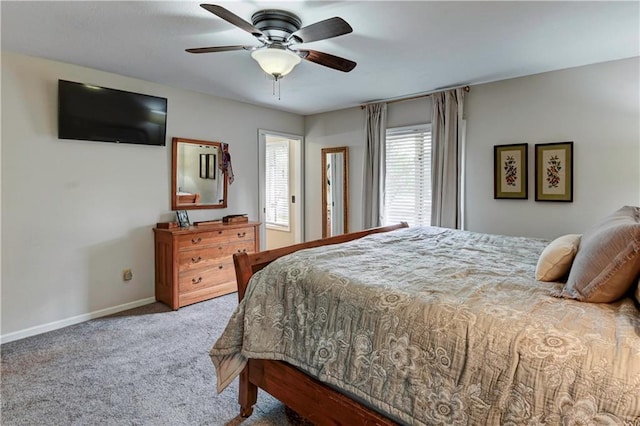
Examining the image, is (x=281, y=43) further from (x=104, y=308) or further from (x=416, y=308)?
(x=104, y=308)

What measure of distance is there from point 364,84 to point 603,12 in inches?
83.8

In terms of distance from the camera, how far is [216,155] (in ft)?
14.6

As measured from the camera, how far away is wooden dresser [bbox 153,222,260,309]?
3.65m

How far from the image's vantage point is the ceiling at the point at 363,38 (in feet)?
7.17

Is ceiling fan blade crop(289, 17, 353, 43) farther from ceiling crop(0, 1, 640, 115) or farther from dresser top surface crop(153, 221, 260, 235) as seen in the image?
dresser top surface crop(153, 221, 260, 235)

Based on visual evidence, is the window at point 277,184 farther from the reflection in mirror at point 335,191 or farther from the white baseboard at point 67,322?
the white baseboard at point 67,322

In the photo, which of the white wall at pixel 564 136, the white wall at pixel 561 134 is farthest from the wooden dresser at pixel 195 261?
the white wall at pixel 564 136

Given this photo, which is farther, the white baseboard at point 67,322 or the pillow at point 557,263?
the white baseboard at point 67,322

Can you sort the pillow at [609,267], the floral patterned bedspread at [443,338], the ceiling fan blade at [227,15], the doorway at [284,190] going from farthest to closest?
the doorway at [284,190] → the ceiling fan blade at [227,15] → the pillow at [609,267] → the floral patterned bedspread at [443,338]

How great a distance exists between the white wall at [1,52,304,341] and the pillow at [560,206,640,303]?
12.7 ft

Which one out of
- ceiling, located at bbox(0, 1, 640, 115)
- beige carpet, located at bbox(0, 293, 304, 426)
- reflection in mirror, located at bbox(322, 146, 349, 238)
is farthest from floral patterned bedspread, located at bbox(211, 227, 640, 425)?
reflection in mirror, located at bbox(322, 146, 349, 238)

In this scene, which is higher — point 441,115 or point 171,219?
point 441,115

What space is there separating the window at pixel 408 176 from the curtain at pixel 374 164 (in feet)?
0.31

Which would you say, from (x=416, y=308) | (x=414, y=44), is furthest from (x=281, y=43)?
(x=416, y=308)
